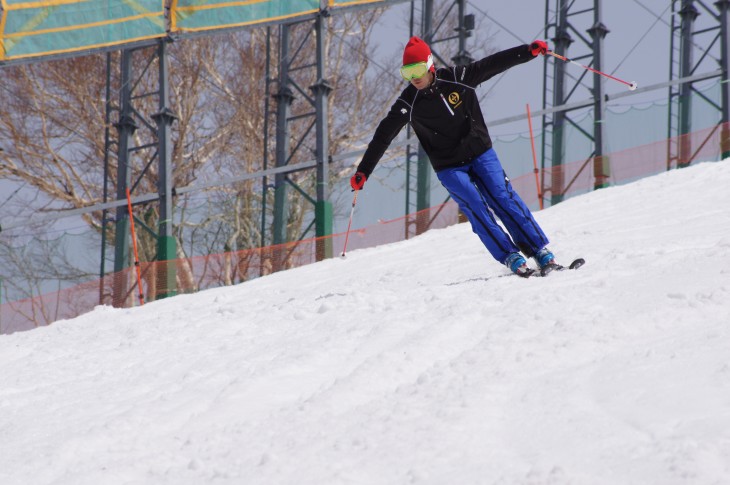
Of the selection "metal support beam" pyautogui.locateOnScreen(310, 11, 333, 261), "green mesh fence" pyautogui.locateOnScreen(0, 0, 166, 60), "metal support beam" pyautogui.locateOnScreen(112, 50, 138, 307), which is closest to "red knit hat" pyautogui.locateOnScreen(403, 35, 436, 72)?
"metal support beam" pyautogui.locateOnScreen(310, 11, 333, 261)

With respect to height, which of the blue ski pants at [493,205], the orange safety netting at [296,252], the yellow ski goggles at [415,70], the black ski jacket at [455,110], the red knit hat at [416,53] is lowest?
the orange safety netting at [296,252]

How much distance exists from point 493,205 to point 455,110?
71 centimetres

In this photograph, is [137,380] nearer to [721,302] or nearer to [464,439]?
[464,439]

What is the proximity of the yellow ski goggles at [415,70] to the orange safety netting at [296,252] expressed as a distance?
667cm

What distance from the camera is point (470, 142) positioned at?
19.2 ft

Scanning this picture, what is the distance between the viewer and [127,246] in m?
14.8

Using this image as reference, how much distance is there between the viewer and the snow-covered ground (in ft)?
8.11

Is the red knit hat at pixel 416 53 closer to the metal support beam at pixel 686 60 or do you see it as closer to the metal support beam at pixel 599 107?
the metal support beam at pixel 599 107

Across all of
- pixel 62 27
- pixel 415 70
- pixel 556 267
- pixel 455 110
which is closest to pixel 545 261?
pixel 556 267

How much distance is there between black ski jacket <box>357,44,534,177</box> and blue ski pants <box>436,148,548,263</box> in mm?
92

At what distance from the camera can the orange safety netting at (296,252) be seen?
12.1m

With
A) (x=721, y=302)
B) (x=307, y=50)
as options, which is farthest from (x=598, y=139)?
(x=721, y=302)

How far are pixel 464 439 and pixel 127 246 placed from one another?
1302cm

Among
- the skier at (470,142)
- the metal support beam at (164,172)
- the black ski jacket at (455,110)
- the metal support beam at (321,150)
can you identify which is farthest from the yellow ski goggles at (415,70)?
the metal support beam at (164,172)
